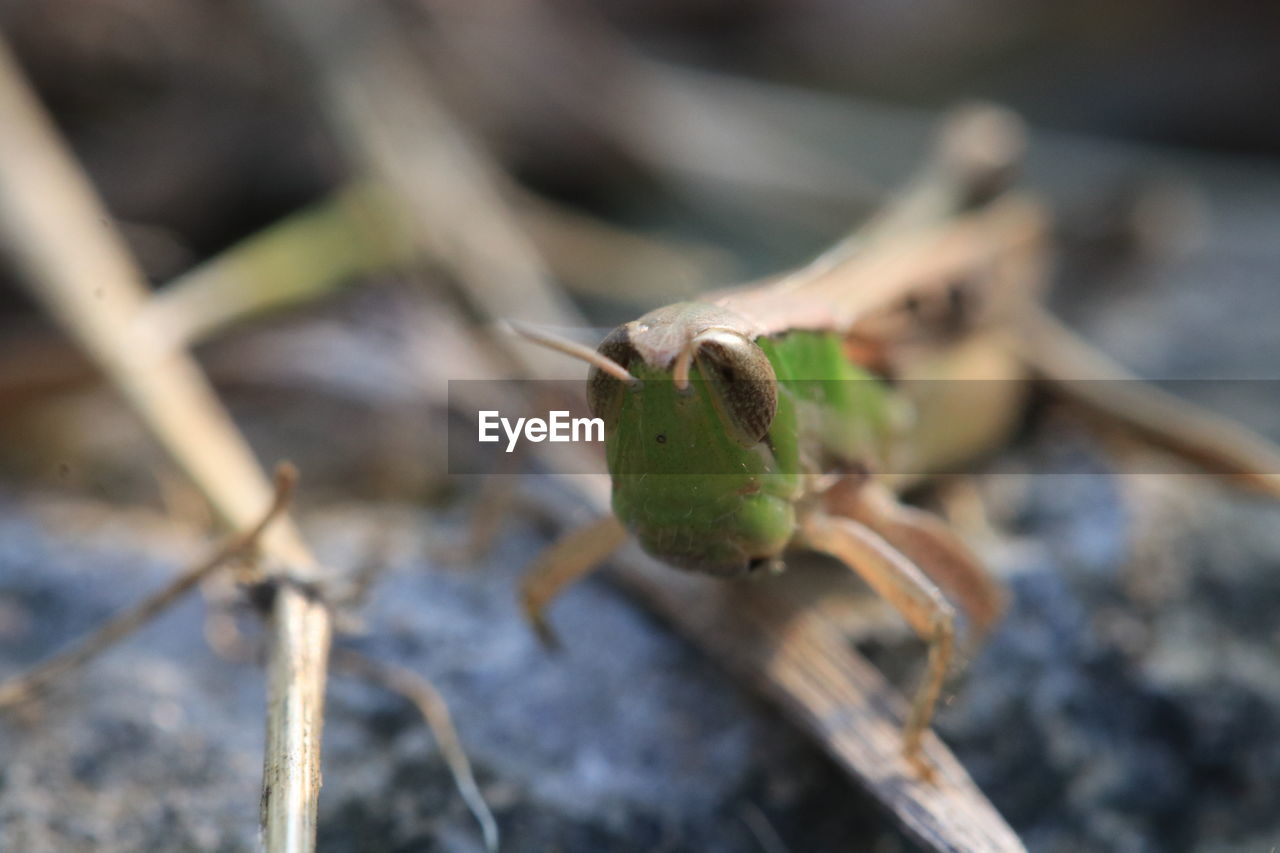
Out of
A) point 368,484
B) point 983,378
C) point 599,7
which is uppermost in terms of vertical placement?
point 599,7

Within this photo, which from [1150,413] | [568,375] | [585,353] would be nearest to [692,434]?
[585,353]

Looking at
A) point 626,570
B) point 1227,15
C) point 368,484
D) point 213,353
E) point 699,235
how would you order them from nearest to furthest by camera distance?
point 626,570
point 368,484
point 213,353
point 699,235
point 1227,15

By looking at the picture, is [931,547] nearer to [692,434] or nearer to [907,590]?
[907,590]

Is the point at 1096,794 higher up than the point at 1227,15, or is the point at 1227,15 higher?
the point at 1227,15

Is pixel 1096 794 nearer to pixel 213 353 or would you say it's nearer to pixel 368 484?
pixel 368 484

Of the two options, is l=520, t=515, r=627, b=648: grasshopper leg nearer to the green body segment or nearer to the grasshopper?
the grasshopper

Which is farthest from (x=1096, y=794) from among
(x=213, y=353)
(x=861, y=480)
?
(x=213, y=353)

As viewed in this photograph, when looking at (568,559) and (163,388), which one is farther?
(163,388)
